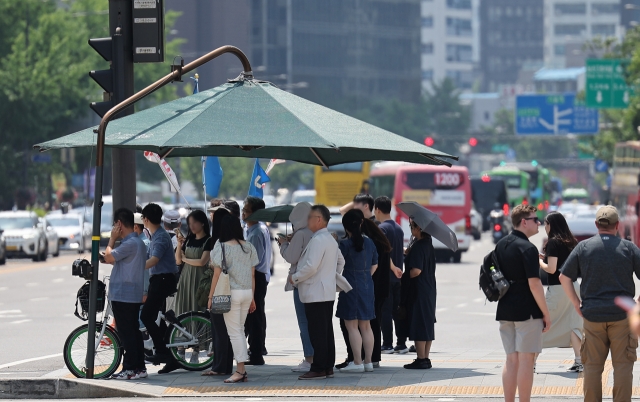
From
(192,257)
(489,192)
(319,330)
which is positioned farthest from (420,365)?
(489,192)

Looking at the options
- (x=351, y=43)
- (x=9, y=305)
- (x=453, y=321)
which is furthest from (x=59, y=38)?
(x=351, y=43)

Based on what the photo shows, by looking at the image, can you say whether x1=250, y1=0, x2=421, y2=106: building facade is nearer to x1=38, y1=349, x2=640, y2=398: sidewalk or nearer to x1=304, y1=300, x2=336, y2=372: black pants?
x1=38, y1=349, x2=640, y2=398: sidewalk

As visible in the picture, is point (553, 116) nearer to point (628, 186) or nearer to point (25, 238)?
point (628, 186)

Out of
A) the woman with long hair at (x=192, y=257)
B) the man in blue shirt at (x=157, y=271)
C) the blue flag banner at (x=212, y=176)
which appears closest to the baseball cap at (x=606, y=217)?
the woman with long hair at (x=192, y=257)

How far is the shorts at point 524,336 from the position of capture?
971cm

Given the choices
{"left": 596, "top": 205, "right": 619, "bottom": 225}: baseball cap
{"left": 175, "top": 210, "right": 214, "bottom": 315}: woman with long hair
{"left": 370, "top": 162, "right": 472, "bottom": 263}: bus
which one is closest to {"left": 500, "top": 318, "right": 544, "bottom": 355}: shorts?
{"left": 596, "top": 205, "right": 619, "bottom": 225}: baseball cap

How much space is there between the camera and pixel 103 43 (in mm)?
12906

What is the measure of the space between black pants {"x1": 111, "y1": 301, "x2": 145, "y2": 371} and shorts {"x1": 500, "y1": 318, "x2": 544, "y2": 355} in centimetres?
368

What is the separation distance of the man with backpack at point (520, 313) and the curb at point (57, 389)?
3271 mm

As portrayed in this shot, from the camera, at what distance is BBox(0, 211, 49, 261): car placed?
1571 inches

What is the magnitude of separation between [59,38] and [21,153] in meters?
5.71

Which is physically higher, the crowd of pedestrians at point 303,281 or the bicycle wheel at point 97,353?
the crowd of pedestrians at point 303,281

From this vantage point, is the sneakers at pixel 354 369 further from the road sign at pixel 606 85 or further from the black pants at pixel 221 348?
the road sign at pixel 606 85

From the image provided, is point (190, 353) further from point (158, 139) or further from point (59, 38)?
point (59, 38)
